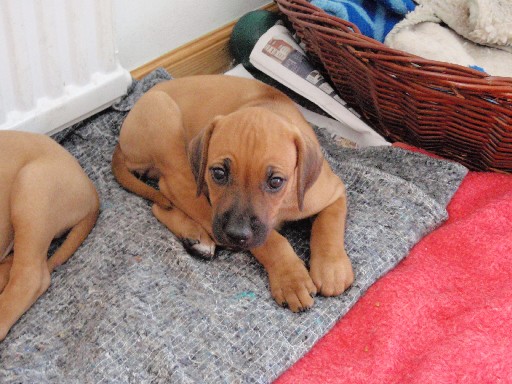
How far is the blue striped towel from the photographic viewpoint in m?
2.51

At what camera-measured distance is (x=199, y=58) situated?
2.90m

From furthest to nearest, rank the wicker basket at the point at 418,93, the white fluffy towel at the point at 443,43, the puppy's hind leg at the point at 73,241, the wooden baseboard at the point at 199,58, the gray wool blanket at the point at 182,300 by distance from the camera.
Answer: the wooden baseboard at the point at 199,58
the white fluffy towel at the point at 443,43
the wicker basket at the point at 418,93
the puppy's hind leg at the point at 73,241
the gray wool blanket at the point at 182,300

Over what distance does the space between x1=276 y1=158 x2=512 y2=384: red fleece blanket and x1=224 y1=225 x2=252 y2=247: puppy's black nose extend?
0.32 m

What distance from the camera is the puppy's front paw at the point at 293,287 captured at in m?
1.76

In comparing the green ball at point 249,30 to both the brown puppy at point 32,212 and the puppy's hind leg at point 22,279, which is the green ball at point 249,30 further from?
the puppy's hind leg at point 22,279

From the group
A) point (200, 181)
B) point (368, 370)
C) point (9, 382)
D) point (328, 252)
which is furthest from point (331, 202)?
point (9, 382)

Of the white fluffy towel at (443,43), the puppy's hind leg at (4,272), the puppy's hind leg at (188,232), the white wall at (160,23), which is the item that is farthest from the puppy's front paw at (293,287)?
the white wall at (160,23)

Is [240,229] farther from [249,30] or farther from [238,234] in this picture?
[249,30]

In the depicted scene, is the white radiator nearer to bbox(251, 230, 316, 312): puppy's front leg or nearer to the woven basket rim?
the woven basket rim

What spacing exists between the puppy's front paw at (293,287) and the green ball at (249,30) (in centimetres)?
125

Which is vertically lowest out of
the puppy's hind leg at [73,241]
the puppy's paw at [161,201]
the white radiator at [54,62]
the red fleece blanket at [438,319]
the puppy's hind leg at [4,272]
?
the puppy's hind leg at [73,241]

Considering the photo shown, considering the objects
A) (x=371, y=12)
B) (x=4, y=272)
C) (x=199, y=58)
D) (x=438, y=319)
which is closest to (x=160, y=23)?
(x=199, y=58)

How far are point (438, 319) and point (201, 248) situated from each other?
662mm

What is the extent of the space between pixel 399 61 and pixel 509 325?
0.86 m
